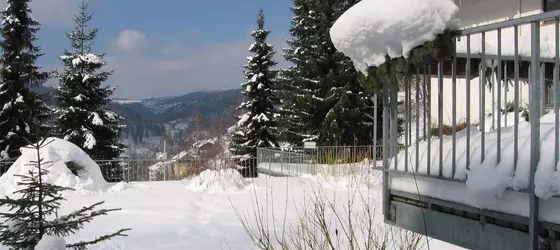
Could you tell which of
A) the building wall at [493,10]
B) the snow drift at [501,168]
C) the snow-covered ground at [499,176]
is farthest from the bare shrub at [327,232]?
the building wall at [493,10]

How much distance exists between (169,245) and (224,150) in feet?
83.8

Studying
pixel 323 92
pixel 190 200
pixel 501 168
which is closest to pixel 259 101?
pixel 323 92

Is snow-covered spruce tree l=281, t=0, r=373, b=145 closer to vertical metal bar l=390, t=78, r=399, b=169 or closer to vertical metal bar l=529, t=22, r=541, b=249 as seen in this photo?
vertical metal bar l=390, t=78, r=399, b=169

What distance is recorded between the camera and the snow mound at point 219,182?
13195 millimetres

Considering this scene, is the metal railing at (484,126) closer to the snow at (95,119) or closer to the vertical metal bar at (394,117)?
the vertical metal bar at (394,117)

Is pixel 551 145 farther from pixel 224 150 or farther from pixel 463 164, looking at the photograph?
pixel 224 150

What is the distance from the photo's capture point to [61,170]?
12680 millimetres

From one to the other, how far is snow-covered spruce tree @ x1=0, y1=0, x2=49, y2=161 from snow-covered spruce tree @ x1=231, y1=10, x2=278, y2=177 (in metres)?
11.0

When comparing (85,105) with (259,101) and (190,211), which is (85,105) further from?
(190,211)

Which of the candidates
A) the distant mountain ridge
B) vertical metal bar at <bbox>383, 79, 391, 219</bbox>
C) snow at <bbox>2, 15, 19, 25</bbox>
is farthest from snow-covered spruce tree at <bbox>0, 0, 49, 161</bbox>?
vertical metal bar at <bbox>383, 79, 391, 219</bbox>

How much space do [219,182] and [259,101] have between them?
16148 millimetres

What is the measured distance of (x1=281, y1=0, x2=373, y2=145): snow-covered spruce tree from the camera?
989 inches

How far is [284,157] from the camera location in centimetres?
1888

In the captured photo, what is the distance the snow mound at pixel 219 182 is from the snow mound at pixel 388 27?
9181mm
